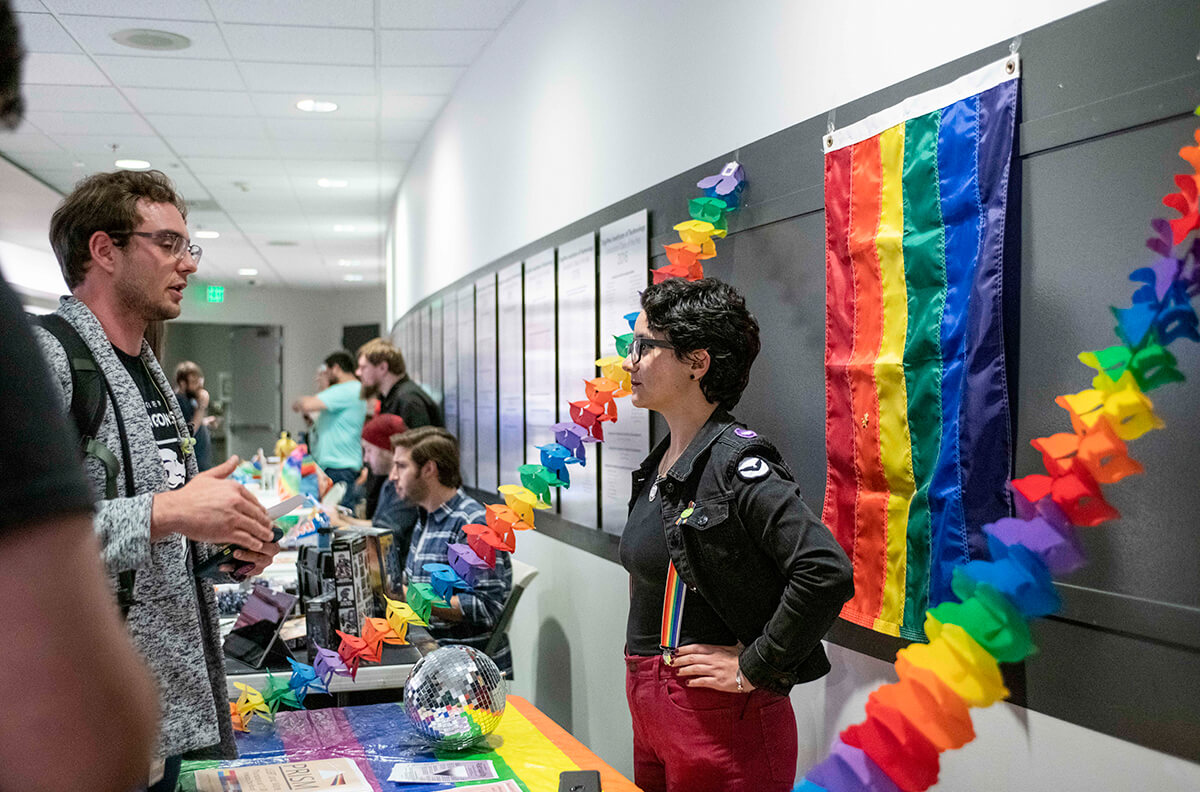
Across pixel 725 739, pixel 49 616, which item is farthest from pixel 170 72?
pixel 49 616

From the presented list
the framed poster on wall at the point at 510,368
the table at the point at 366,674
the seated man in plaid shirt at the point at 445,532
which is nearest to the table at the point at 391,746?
the table at the point at 366,674

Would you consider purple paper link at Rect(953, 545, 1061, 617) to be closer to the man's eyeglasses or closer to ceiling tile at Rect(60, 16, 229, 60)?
the man's eyeglasses

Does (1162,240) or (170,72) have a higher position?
(170,72)

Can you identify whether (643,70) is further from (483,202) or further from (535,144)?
(483,202)

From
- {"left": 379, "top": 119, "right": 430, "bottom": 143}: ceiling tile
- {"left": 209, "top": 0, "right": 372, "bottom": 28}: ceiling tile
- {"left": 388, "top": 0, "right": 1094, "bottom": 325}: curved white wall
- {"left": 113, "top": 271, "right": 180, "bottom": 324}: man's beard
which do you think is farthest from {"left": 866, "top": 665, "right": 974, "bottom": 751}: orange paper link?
{"left": 379, "top": 119, "right": 430, "bottom": 143}: ceiling tile

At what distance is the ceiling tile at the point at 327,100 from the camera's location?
6211 mm

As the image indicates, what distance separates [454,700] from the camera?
201 cm

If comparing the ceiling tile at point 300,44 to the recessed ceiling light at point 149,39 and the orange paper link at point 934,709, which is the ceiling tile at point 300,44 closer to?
the recessed ceiling light at point 149,39

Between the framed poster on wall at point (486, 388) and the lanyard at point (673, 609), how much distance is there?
3028 mm

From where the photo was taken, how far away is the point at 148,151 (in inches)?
304

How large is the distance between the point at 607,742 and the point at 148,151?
6.42 metres

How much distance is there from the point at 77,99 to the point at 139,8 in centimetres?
189

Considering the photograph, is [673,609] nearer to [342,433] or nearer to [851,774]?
[851,774]

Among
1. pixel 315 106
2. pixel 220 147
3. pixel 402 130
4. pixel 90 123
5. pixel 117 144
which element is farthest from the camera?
pixel 220 147
